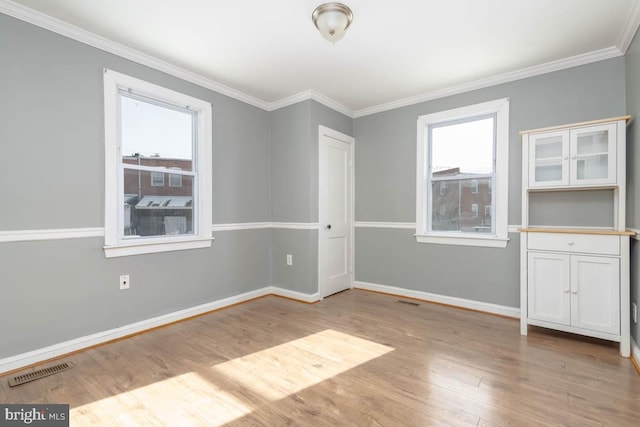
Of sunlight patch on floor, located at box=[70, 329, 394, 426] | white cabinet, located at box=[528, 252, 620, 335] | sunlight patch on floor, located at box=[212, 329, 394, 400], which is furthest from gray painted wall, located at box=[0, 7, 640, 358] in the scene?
sunlight patch on floor, located at box=[212, 329, 394, 400]

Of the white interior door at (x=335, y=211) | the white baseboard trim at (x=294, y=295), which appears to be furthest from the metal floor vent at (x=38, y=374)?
the white interior door at (x=335, y=211)

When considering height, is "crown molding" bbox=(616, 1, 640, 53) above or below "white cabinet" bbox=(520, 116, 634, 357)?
above

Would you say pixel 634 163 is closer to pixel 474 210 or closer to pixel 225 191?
pixel 474 210

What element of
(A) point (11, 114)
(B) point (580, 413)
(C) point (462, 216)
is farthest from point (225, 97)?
(B) point (580, 413)

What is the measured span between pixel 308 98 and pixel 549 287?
122 inches

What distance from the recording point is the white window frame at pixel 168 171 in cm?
251

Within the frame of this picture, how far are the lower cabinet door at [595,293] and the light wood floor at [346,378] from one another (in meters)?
0.22

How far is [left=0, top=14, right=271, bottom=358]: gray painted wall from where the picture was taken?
207 centimetres

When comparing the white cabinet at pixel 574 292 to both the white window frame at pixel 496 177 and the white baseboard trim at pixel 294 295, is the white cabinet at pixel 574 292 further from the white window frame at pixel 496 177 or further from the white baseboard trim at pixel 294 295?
the white baseboard trim at pixel 294 295

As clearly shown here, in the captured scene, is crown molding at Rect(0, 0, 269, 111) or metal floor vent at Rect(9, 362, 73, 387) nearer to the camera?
metal floor vent at Rect(9, 362, 73, 387)

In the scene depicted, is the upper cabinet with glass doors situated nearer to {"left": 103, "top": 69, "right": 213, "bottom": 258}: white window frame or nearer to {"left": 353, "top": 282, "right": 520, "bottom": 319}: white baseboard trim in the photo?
{"left": 353, "top": 282, "right": 520, "bottom": 319}: white baseboard trim

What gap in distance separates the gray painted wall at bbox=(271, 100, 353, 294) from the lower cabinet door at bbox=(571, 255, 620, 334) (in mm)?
2489

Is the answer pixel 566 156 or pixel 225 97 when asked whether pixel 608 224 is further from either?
pixel 225 97

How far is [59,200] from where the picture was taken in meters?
2.27
